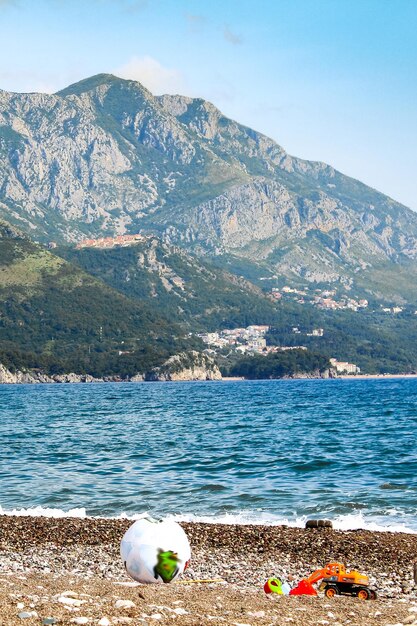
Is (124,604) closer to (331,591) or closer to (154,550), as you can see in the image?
(154,550)

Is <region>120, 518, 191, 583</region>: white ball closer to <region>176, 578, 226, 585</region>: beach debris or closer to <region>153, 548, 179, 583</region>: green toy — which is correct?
<region>153, 548, 179, 583</region>: green toy

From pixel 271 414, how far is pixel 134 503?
6862 cm

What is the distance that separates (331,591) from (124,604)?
4.55 meters

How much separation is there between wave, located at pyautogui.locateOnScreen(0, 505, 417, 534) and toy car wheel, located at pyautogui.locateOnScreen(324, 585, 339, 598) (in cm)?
1026

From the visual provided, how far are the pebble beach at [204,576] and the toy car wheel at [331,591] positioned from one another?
31cm

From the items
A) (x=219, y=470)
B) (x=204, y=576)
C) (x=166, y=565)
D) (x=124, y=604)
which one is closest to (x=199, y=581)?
(x=204, y=576)

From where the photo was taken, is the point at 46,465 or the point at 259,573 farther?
the point at 46,465

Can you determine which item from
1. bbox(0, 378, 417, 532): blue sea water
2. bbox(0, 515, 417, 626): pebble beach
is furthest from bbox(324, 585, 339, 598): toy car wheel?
bbox(0, 378, 417, 532): blue sea water

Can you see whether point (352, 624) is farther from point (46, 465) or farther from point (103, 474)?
point (46, 465)

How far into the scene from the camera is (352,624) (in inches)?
537

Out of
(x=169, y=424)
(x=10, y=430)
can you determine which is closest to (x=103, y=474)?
(x=10, y=430)

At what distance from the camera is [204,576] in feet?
64.8

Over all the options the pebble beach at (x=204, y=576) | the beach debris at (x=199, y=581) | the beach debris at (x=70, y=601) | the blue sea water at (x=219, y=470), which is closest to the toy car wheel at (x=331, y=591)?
the pebble beach at (x=204, y=576)

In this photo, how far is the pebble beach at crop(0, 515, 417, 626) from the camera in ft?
45.1
